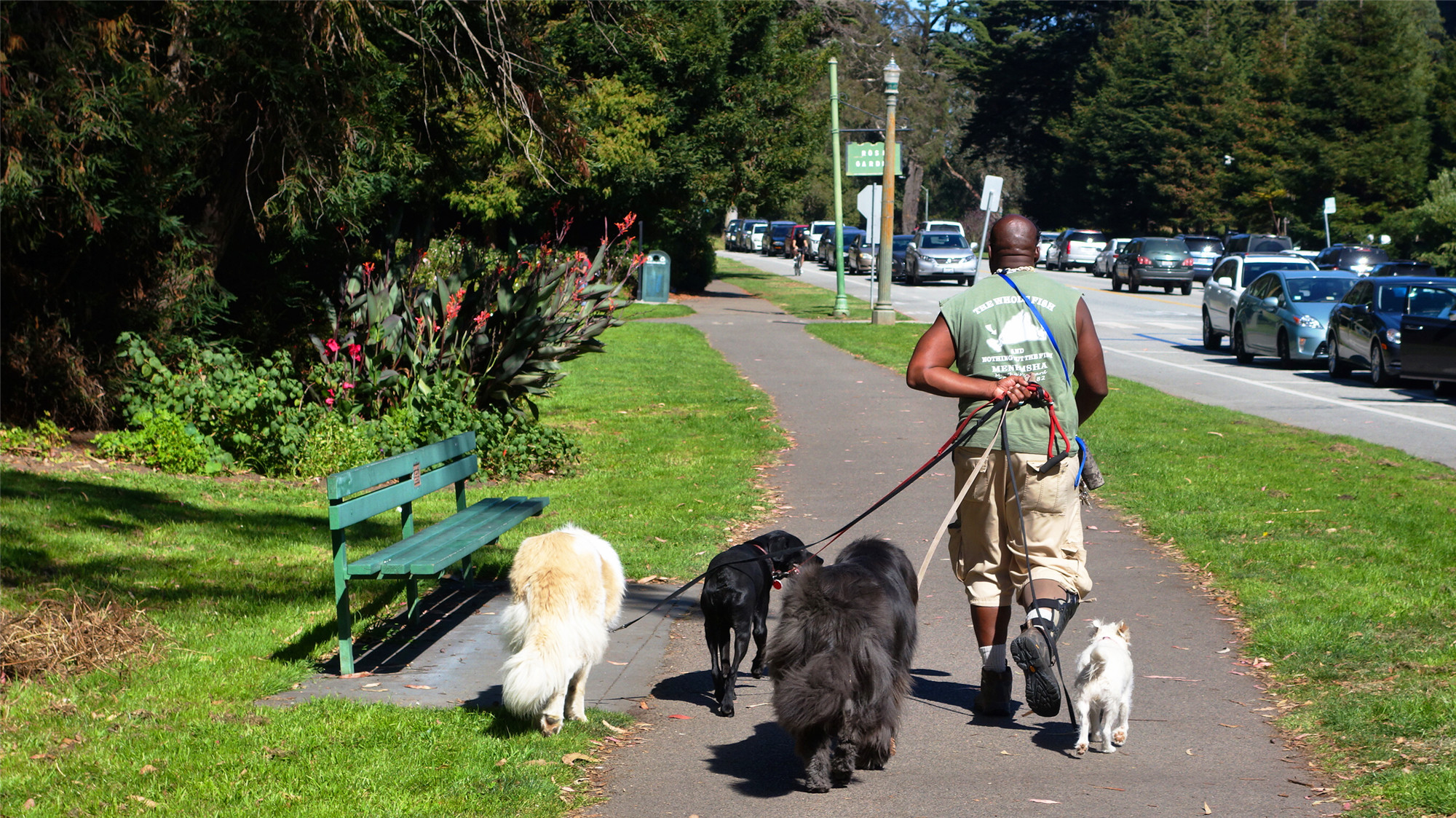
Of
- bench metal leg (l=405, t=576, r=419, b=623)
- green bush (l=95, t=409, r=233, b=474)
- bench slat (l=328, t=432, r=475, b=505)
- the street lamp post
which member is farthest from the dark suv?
bench metal leg (l=405, t=576, r=419, b=623)

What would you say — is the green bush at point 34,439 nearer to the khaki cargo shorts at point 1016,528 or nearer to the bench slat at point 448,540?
the bench slat at point 448,540

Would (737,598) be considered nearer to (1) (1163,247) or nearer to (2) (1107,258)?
(1) (1163,247)

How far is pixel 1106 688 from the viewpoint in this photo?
16.3 feet

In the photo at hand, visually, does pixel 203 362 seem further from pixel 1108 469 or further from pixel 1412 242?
pixel 1412 242

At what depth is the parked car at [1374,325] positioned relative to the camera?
19.1 m

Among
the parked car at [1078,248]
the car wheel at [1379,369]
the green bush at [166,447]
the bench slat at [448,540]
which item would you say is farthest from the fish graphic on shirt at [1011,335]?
the parked car at [1078,248]

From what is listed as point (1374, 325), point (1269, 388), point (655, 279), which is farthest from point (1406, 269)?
point (655, 279)

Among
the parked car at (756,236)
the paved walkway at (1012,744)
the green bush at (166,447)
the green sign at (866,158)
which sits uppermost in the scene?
the green sign at (866,158)

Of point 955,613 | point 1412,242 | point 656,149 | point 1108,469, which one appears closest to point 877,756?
point 955,613

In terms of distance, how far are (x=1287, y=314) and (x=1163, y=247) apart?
23454 millimetres

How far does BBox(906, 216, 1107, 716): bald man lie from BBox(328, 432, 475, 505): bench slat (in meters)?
2.57

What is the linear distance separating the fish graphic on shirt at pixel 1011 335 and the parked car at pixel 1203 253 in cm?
4326

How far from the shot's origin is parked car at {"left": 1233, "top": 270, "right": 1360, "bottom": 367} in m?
21.9

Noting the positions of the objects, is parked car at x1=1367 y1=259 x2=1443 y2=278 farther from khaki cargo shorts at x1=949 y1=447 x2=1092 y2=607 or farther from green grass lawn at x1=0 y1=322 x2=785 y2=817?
khaki cargo shorts at x1=949 y1=447 x2=1092 y2=607
